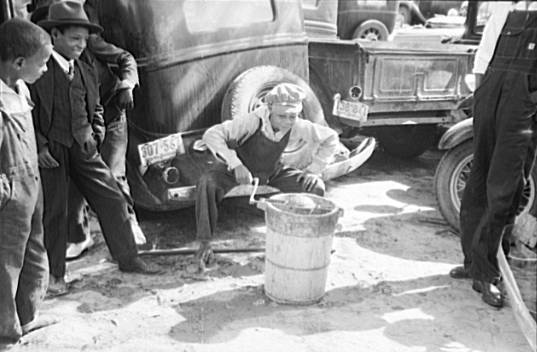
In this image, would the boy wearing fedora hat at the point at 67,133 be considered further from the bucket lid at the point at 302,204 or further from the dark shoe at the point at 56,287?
the bucket lid at the point at 302,204

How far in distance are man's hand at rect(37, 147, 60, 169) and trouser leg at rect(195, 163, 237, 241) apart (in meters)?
1.03

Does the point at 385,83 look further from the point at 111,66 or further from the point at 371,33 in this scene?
the point at 371,33

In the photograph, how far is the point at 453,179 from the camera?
4.90 m

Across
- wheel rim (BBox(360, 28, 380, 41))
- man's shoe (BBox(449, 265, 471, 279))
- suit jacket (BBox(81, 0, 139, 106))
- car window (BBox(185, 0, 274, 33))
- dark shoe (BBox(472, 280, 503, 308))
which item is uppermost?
car window (BBox(185, 0, 274, 33))

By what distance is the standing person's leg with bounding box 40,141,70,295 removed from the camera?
3.58 meters

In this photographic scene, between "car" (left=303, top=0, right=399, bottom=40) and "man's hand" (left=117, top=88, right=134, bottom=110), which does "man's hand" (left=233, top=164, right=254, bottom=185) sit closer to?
"man's hand" (left=117, top=88, right=134, bottom=110)

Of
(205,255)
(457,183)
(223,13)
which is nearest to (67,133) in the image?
(205,255)

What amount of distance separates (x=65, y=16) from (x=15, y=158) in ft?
3.58

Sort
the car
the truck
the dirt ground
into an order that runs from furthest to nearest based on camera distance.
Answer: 1. the car
2. the truck
3. the dirt ground

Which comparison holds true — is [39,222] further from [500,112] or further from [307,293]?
[500,112]

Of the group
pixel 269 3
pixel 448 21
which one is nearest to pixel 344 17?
pixel 448 21

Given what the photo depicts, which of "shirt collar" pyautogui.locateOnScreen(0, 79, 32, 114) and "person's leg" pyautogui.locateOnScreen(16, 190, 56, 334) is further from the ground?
"shirt collar" pyautogui.locateOnScreen(0, 79, 32, 114)

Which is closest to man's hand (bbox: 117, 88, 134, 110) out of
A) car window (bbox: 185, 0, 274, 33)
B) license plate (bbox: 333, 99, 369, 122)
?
car window (bbox: 185, 0, 274, 33)

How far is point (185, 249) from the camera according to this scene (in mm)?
4324
